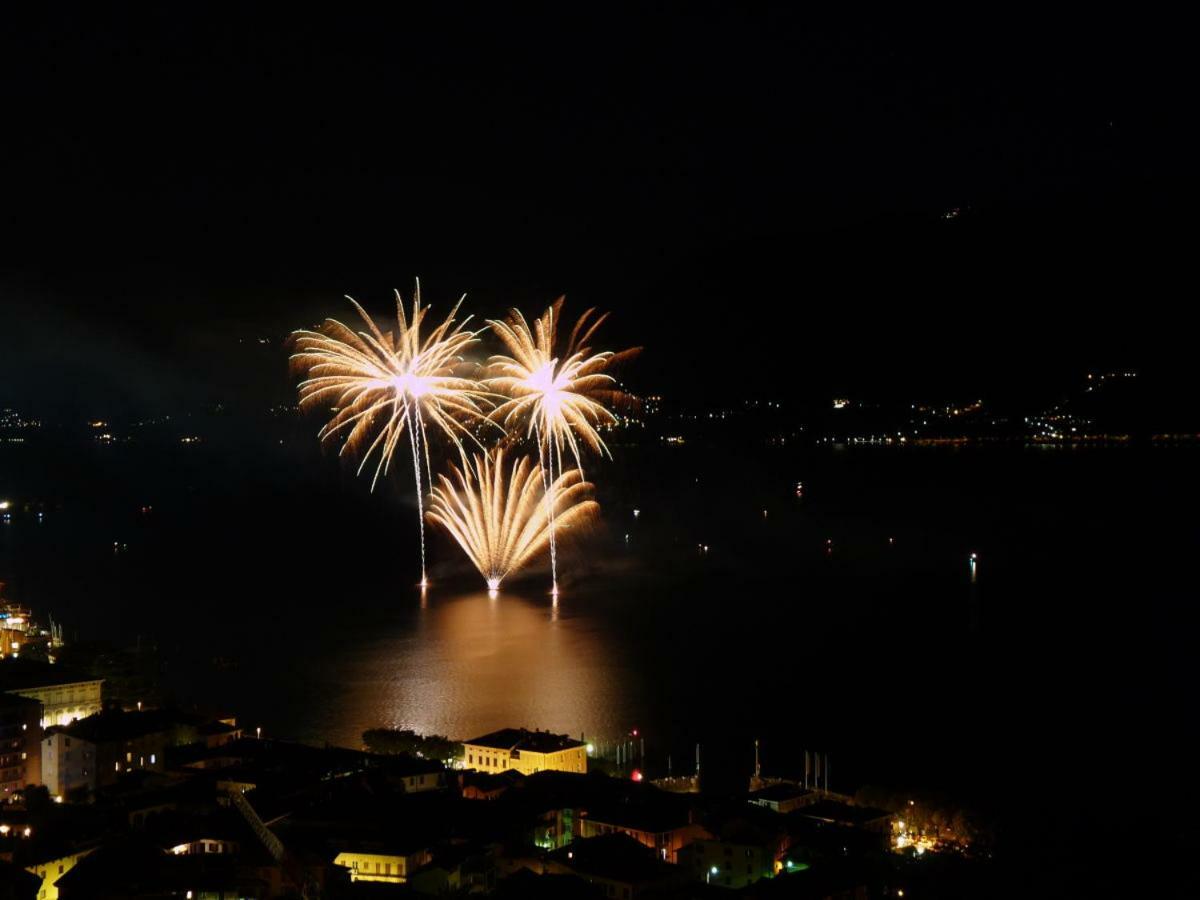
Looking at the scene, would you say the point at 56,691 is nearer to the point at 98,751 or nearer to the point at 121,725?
the point at 121,725

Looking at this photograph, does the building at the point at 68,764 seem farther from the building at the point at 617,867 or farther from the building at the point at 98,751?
the building at the point at 617,867

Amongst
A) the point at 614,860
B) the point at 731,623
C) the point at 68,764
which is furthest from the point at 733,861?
the point at 731,623

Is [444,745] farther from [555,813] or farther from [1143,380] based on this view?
[1143,380]

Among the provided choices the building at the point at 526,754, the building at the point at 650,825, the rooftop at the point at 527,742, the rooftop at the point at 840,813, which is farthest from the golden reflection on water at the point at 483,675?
the building at the point at 650,825

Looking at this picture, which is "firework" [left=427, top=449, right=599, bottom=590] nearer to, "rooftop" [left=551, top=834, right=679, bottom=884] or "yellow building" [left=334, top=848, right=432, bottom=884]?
"rooftop" [left=551, top=834, right=679, bottom=884]

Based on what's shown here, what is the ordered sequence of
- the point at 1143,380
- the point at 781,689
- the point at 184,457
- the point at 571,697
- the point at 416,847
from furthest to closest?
1. the point at 184,457
2. the point at 1143,380
3. the point at 781,689
4. the point at 571,697
5. the point at 416,847

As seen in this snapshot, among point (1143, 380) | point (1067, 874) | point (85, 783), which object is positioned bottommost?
point (1067, 874)

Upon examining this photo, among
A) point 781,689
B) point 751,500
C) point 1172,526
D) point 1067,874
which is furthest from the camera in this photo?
point 751,500

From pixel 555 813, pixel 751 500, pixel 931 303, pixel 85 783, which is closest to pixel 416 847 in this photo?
pixel 555 813
